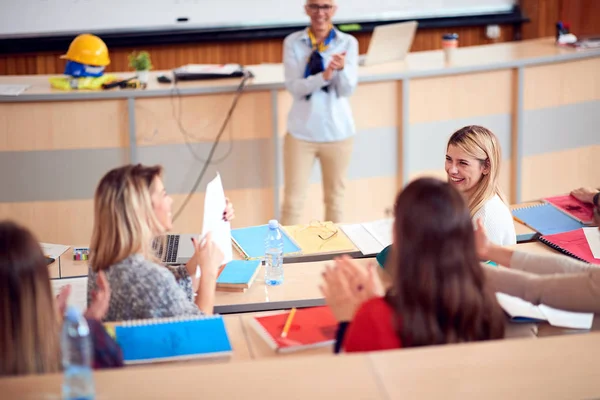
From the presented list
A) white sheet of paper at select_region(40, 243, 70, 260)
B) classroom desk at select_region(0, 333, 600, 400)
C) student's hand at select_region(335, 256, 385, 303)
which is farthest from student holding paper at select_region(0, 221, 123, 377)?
white sheet of paper at select_region(40, 243, 70, 260)

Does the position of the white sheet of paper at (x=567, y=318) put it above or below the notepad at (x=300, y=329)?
above

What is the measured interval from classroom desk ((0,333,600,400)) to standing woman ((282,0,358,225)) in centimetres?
283

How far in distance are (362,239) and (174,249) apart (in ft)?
2.53

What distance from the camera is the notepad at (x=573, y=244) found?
3.14 meters

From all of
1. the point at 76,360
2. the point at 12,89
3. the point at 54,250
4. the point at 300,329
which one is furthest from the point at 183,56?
the point at 76,360

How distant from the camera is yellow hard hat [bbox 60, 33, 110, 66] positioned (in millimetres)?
4746

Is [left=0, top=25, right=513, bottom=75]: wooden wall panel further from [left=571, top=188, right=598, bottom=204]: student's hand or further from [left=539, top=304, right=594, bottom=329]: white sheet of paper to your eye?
[left=539, top=304, right=594, bottom=329]: white sheet of paper

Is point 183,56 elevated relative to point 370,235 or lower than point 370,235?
elevated

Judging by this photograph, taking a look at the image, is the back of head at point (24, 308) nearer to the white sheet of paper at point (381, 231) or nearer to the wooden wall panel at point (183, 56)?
the white sheet of paper at point (381, 231)

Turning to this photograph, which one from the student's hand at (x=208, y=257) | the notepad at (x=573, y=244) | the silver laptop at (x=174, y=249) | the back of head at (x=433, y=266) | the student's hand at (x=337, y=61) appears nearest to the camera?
the back of head at (x=433, y=266)

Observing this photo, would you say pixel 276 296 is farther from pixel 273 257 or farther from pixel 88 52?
pixel 88 52

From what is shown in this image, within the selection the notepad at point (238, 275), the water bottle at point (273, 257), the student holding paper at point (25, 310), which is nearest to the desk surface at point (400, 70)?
the water bottle at point (273, 257)

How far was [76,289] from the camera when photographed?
288cm

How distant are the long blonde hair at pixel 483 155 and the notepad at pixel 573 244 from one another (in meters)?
0.28
